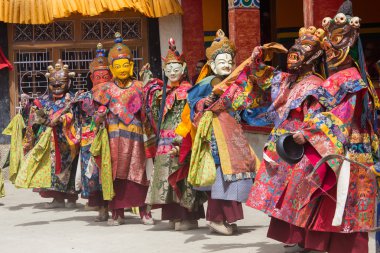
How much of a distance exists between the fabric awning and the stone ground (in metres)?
4.47

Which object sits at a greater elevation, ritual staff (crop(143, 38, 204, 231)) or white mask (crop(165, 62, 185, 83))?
white mask (crop(165, 62, 185, 83))

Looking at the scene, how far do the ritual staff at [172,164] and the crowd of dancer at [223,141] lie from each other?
0.01 metres

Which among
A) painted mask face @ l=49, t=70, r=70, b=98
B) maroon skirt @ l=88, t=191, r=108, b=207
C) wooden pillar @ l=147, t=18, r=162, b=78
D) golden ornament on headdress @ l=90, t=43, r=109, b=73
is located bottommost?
maroon skirt @ l=88, t=191, r=108, b=207

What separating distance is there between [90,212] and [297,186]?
4515 mm

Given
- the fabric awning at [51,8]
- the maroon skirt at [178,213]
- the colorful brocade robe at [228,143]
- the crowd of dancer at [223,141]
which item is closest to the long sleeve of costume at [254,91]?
the crowd of dancer at [223,141]

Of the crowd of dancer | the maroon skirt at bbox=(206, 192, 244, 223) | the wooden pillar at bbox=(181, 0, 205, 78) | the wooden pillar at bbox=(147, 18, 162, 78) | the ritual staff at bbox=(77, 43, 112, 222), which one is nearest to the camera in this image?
the crowd of dancer

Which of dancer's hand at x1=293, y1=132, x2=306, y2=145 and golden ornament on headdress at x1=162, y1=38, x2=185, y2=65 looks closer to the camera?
dancer's hand at x1=293, y1=132, x2=306, y2=145

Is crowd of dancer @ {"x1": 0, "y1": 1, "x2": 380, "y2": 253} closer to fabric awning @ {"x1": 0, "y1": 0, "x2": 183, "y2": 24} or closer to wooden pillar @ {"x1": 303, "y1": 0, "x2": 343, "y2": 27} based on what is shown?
wooden pillar @ {"x1": 303, "y1": 0, "x2": 343, "y2": 27}

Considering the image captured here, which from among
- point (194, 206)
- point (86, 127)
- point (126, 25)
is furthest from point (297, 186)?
point (126, 25)

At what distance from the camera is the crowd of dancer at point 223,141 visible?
7629 millimetres

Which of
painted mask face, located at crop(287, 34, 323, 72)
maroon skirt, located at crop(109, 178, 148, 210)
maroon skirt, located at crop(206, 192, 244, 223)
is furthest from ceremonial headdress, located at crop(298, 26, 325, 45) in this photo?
maroon skirt, located at crop(109, 178, 148, 210)

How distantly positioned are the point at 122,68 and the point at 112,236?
1.68 metres

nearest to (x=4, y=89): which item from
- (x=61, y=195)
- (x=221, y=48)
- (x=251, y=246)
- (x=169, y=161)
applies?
(x=61, y=195)

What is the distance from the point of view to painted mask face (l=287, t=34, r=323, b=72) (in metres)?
8.27
